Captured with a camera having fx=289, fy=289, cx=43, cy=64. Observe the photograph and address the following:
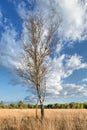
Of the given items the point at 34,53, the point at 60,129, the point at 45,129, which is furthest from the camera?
the point at 34,53

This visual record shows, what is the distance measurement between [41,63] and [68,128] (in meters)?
7.25

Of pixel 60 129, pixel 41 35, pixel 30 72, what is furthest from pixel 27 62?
pixel 60 129

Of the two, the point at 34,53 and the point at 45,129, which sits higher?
the point at 34,53

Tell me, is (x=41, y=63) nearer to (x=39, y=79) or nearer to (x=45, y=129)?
(x=39, y=79)

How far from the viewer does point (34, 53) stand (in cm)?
1706

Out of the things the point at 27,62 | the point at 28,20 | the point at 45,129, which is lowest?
the point at 45,129

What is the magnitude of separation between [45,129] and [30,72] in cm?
776

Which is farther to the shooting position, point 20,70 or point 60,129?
point 20,70

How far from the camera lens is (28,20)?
17984 mm

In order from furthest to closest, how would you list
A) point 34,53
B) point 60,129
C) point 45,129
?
point 34,53, point 60,129, point 45,129

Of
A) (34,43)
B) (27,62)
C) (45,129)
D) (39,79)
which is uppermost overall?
(34,43)

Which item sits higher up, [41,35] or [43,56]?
[41,35]

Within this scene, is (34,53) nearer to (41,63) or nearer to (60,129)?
(41,63)

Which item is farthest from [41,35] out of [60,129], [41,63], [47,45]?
[60,129]
